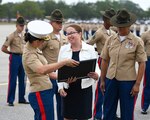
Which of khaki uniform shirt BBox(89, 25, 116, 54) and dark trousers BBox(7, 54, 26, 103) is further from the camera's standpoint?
dark trousers BBox(7, 54, 26, 103)

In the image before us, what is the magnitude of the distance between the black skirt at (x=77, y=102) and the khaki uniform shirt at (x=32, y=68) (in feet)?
1.75

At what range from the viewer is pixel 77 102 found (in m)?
5.02

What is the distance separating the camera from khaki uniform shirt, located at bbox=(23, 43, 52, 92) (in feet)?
14.2

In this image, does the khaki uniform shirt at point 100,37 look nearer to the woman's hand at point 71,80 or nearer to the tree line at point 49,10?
the woman's hand at point 71,80

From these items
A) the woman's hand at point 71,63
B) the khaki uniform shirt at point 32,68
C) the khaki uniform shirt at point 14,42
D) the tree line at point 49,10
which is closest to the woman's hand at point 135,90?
the woman's hand at point 71,63

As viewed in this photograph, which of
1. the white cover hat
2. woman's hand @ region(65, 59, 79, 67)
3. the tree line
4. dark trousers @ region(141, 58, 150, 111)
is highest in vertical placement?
the white cover hat

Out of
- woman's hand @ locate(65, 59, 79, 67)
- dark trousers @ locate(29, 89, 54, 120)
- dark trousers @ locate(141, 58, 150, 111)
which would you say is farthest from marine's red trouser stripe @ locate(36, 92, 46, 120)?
dark trousers @ locate(141, 58, 150, 111)

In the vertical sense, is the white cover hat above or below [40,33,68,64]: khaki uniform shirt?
above

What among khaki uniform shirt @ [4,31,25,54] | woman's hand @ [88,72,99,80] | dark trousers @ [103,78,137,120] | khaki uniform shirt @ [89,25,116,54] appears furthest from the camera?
khaki uniform shirt @ [4,31,25,54]

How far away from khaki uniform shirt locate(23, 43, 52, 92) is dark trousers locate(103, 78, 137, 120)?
103 cm

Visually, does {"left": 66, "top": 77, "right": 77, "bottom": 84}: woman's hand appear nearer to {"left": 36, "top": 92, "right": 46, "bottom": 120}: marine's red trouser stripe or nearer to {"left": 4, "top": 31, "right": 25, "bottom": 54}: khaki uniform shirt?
{"left": 36, "top": 92, "right": 46, "bottom": 120}: marine's red trouser stripe

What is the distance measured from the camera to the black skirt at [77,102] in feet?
16.4

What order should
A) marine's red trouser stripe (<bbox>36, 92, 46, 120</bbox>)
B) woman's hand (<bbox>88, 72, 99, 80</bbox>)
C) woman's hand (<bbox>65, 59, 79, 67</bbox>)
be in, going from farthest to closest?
Answer: woman's hand (<bbox>88, 72, 99, 80</bbox>) < marine's red trouser stripe (<bbox>36, 92, 46, 120</bbox>) < woman's hand (<bbox>65, 59, 79, 67</bbox>)

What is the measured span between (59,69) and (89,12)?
100439 mm
